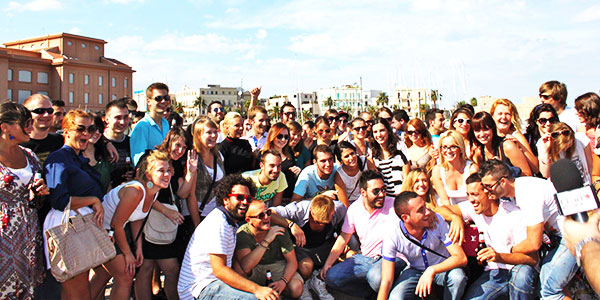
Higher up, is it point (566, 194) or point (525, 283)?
point (566, 194)

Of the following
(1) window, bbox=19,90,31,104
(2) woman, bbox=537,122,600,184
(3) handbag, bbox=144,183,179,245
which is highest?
(1) window, bbox=19,90,31,104

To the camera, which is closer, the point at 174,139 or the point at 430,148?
the point at 174,139

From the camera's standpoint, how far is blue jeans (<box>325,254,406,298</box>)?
5184 mm

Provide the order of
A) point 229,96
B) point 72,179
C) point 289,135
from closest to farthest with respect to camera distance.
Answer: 1. point 72,179
2. point 289,135
3. point 229,96

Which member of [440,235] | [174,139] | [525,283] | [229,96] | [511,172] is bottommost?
[525,283]

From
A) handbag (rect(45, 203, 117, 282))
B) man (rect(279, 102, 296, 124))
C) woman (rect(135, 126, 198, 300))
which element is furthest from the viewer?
man (rect(279, 102, 296, 124))

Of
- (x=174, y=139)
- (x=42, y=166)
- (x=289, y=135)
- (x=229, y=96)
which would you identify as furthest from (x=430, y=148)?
(x=229, y=96)

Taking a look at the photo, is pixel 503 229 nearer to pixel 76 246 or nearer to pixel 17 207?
pixel 76 246

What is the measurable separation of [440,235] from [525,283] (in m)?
0.97

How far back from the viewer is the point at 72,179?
13.7ft

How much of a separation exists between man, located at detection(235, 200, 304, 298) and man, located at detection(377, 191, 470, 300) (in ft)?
3.54

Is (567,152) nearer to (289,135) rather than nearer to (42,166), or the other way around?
(289,135)

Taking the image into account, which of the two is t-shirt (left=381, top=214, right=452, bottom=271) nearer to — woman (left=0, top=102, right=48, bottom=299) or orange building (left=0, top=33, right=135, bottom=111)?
woman (left=0, top=102, right=48, bottom=299)

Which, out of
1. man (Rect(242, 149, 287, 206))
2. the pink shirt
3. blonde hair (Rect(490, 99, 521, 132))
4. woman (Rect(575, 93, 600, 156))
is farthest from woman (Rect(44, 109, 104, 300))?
woman (Rect(575, 93, 600, 156))
